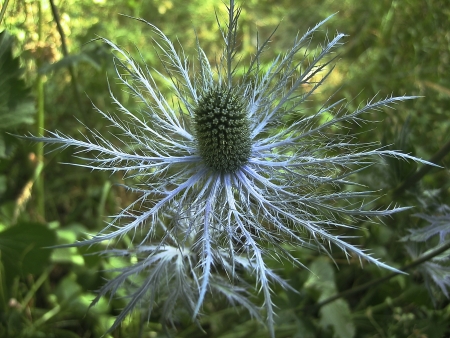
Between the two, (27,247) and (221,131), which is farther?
(27,247)

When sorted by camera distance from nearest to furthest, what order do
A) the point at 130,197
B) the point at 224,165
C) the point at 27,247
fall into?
the point at 224,165 < the point at 27,247 < the point at 130,197

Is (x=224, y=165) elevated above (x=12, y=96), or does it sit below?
below

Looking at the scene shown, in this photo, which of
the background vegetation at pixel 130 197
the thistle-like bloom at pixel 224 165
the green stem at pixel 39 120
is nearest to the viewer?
the thistle-like bloom at pixel 224 165

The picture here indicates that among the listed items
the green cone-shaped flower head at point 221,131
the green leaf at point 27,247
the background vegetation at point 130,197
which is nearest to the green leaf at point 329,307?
the background vegetation at point 130,197

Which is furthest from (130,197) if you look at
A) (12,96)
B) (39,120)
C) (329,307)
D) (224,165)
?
(329,307)

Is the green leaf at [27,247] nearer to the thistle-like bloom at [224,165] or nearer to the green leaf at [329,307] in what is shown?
the thistle-like bloom at [224,165]

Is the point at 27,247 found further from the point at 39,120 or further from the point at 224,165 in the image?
the point at 224,165
